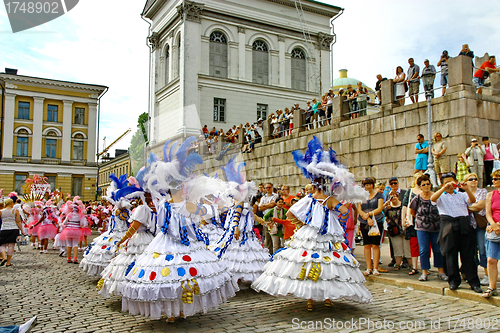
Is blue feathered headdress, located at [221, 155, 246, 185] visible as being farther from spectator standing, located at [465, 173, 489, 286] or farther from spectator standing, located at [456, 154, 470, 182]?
spectator standing, located at [456, 154, 470, 182]

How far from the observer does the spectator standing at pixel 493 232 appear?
234 inches

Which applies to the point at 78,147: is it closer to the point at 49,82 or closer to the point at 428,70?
the point at 49,82

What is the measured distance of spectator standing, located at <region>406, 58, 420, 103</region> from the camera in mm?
13102

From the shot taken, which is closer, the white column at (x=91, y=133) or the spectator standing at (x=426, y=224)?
the spectator standing at (x=426, y=224)

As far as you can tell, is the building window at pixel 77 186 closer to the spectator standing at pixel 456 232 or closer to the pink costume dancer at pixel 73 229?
the pink costume dancer at pixel 73 229

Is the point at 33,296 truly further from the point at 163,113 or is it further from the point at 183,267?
the point at 163,113

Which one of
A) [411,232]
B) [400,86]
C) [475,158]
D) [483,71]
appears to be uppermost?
[483,71]

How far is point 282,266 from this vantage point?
5746 mm

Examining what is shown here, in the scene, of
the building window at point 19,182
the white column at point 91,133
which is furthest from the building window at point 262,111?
the building window at point 19,182

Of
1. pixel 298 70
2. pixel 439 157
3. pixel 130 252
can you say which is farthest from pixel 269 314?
pixel 298 70

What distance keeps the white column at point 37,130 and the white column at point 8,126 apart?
2.24 m

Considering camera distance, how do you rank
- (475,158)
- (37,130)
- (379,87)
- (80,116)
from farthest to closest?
(80,116)
(37,130)
(379,87)
(475,158)

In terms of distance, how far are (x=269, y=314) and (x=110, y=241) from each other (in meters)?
4.30

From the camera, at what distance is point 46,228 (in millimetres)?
14844
